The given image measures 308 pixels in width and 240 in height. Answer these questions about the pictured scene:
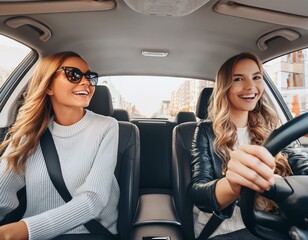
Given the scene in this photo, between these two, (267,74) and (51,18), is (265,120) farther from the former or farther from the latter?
(51,18)

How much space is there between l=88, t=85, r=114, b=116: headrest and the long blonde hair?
770mm

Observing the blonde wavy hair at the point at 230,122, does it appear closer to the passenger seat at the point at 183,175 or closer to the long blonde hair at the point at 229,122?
the long blonde hair at the point at 229,122

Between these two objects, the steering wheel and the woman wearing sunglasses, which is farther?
the woman wearing sunglasses

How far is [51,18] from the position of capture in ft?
6.83

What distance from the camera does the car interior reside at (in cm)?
178

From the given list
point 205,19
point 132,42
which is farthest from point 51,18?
point 205,19

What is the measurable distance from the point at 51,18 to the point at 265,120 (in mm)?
1523

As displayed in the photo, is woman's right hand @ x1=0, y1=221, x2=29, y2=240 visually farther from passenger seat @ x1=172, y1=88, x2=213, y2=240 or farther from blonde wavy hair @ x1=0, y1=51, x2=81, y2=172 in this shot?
passenger seat @ x1=172, y1=88, x2=213, y2=240

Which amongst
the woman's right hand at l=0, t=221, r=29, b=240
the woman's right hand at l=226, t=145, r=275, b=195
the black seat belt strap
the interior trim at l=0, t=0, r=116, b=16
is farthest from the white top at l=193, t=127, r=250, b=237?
the interior trim at l=0, t=0, r=116, b=16

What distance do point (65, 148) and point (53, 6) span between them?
36.5 inches

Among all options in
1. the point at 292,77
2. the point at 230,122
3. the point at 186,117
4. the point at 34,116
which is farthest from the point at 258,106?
the point at 186,117

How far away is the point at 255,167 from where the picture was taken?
0.74 meters

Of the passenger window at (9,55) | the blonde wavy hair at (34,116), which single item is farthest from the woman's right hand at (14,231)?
the passenger window at (9,55)

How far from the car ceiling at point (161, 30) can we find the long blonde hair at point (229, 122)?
1.48 ft
